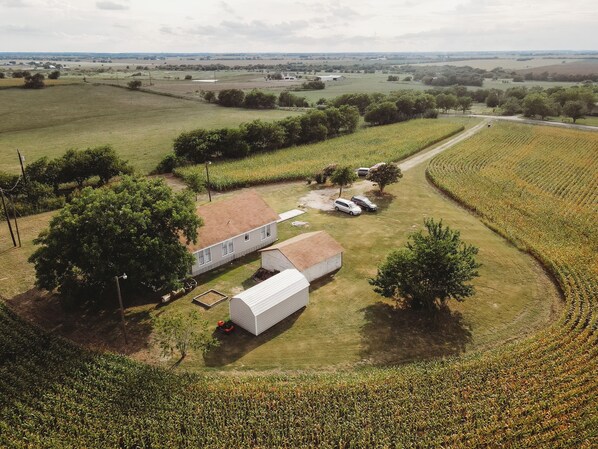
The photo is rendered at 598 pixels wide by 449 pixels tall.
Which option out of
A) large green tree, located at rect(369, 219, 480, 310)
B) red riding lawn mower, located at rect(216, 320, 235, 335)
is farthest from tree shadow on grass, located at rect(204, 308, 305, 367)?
large green tree, located at rect(369, 219, 480, 310)

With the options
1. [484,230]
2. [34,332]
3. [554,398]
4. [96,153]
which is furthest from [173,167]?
[554,398]

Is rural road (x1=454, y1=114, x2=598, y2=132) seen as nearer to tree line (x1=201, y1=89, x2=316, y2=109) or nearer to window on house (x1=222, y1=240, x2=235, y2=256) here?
tree line (x1=201, y1=89, x2=316, y2=109)

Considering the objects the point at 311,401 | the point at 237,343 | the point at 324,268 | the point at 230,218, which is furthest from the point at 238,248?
the point at 311,401

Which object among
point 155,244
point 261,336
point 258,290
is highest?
point 155,244

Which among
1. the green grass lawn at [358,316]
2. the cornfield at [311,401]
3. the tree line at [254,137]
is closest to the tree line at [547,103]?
the tree line at [254,137]

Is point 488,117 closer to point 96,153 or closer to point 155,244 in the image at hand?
point 96,153

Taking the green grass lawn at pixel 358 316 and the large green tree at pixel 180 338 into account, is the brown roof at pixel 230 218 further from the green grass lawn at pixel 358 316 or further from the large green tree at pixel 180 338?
the large green tree at pixel 180 338
